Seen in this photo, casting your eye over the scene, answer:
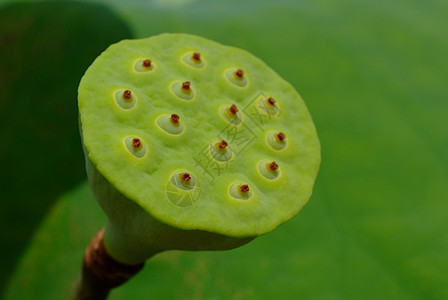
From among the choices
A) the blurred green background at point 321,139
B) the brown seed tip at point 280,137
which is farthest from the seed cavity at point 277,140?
the blurred green background at point 321,139

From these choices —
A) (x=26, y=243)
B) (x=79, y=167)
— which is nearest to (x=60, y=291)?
(x=26, y=243)

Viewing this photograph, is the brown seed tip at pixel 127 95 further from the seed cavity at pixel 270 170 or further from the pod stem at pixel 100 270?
the pod stem at pixel 100 270

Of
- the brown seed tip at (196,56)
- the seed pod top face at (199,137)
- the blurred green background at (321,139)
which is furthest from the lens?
the blurred green background at (321,139)

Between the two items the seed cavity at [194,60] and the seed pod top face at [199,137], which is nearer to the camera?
the seed pod top face at [199,137]

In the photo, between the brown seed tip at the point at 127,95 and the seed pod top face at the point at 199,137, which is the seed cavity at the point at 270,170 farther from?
the brown seed tip at the point at 127,95

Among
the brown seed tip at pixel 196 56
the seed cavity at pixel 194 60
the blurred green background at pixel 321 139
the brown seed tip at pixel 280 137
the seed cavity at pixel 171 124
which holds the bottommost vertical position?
the blurred green background at pixel 321 139

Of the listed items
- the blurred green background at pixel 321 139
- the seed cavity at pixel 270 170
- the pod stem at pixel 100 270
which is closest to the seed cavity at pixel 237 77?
the seed cavity at pixel 270 170

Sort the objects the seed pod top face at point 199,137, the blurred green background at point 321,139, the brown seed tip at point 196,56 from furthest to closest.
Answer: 1. the blurred green background at point 321,139
2. the brown seed tip at point 196,56
3. the seed pod top face at point 199,137

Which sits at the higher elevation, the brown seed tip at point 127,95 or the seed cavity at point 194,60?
the brown seed tip at point 127,95
